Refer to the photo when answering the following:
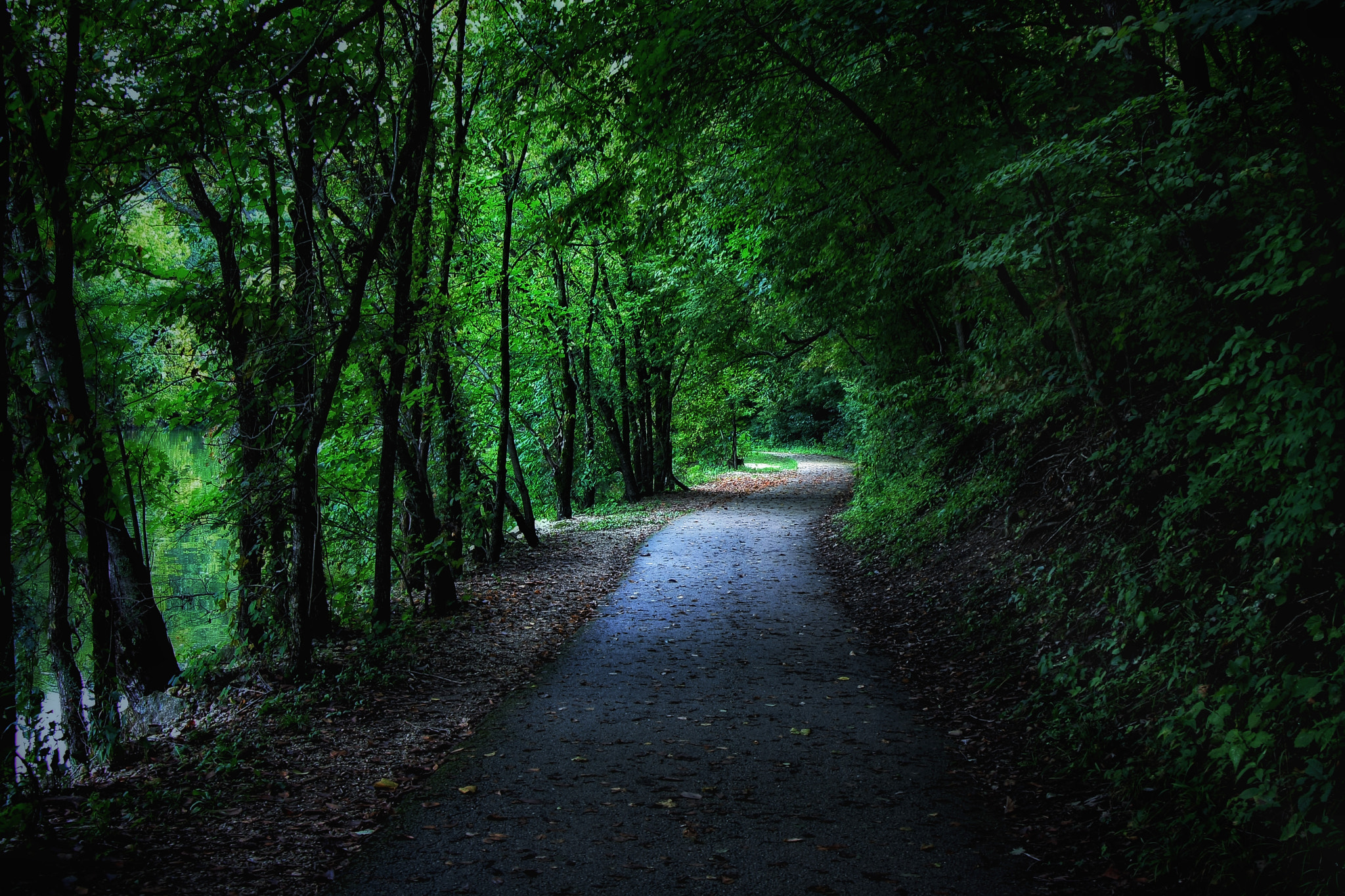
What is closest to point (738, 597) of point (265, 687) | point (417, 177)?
point (265, 687)

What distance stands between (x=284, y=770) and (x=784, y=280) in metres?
10.0

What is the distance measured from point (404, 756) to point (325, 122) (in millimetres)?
4812

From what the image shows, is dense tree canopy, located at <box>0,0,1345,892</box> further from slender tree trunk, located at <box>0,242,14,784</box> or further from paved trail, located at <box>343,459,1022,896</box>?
paved trail, located at <box>343,459,1022,896</box>

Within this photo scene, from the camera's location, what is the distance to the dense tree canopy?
382 cm

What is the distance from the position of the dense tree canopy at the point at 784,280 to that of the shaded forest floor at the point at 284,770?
541 millimetres

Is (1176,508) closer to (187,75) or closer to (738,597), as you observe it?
(738,597)

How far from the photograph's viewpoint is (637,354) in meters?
22.9

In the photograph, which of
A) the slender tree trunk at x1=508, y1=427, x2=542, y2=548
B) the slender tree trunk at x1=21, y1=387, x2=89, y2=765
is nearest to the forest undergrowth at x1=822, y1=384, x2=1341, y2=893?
the slender tree trunk at x1=21, y1=387, x2=89, y2=765

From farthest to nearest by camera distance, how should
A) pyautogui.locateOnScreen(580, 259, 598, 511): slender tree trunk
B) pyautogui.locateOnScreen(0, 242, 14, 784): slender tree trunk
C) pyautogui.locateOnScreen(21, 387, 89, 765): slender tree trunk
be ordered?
pyautogui.locateOnScreen(580, 259, 598, 511): slender tree trunk < pyautogui.locateOnScreen(21, 387, 89, 765): slender tree trunk < pyautogui.locateOnScreen(0, 242, 14, 784): slender tree trunk

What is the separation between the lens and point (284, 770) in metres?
5.16

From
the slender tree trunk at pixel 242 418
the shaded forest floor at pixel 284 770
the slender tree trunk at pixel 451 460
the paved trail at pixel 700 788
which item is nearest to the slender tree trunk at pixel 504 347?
the slender tree trunk at pixel 451 460

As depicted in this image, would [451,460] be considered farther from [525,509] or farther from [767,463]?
[767,463]

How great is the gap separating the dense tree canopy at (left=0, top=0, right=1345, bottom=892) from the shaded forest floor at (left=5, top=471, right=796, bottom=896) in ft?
1.77

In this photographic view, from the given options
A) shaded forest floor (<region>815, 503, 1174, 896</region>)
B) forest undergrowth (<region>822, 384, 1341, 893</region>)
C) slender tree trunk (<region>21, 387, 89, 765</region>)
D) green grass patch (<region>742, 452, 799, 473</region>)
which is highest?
slender tree trunk (<region>21, 387, 89, 765</region>)
